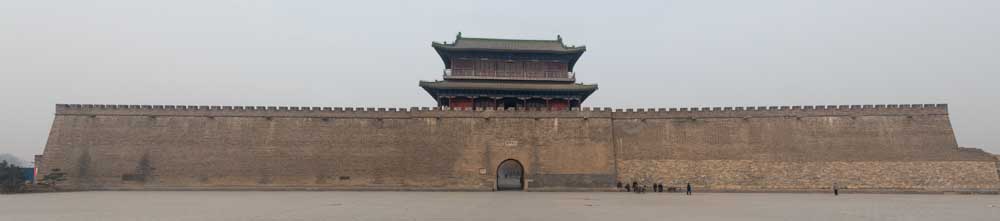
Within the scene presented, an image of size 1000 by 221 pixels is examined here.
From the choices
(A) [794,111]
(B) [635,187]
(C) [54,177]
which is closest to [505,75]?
(B) [635,187]

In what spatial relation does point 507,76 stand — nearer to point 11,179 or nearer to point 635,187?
point 635,187

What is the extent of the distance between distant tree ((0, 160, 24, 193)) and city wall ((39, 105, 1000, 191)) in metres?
2.25

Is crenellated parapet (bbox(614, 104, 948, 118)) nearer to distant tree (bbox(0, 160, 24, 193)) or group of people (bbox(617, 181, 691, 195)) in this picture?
group of people (bbox(617, 181, 691, 195))

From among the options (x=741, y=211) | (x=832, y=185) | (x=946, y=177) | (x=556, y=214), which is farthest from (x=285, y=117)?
(x=946, y=177)

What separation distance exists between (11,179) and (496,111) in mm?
17564

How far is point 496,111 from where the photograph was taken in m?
23.9

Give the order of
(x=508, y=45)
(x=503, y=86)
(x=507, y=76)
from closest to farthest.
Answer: (x=503, y=86) < (x=507, y=76) < (x=508, y=45)

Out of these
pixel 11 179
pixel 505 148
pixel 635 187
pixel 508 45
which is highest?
pixel 508 45

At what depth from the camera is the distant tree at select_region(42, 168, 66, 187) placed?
70.8ft

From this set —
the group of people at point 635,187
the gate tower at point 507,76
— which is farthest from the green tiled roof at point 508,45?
the group of people at point 635,187

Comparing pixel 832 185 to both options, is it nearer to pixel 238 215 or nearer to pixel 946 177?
pixel 946 177

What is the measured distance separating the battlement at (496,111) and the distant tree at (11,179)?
3783 millimetres

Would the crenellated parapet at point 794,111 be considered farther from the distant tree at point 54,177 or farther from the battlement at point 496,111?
the distant tree at point 54,177

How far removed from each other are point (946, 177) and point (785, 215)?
1633 cm
